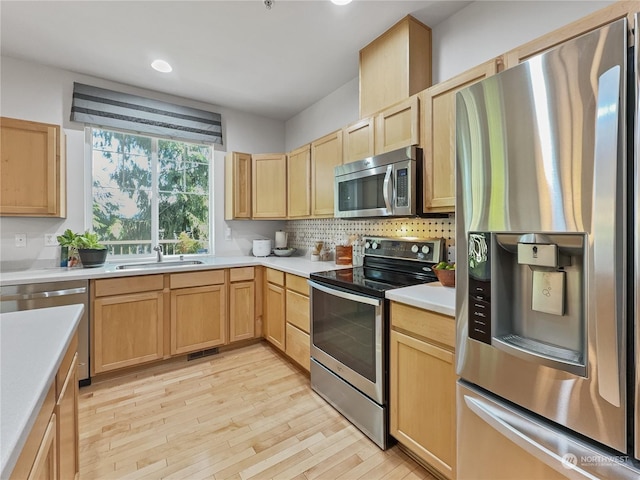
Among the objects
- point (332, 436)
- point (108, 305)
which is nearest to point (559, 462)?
point (332, 436)

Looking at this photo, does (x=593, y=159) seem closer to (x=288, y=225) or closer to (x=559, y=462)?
(x=559, y=462)

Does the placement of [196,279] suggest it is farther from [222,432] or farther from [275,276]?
[222,432]

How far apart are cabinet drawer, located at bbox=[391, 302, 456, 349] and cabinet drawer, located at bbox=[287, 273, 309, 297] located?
38.3 inches

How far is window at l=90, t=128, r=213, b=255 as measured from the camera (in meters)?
2.97

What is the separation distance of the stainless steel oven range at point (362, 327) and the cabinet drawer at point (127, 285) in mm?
1419

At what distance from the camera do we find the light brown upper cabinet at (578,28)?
106cm

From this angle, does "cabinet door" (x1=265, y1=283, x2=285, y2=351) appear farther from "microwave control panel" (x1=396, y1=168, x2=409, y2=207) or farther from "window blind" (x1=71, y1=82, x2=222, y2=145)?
"window blind" (x1=71, y1=82, x2=222, y2=145)

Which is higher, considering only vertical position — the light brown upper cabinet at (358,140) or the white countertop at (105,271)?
the light brown upper cabinet at (358,140)

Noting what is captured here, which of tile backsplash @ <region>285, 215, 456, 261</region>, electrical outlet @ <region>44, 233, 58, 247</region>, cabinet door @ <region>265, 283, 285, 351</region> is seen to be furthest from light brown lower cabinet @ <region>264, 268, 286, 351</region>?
electrical outlet @ <region>44, 233, 58, 247</region>

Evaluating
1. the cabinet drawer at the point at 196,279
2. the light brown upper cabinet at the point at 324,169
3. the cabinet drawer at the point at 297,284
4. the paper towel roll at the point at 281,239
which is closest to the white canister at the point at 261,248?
the paper towel roll at the point at 281,239

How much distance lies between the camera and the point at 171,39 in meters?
2.28

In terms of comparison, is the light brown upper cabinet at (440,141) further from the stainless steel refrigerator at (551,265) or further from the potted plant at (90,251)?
the potted plant at (90,251)

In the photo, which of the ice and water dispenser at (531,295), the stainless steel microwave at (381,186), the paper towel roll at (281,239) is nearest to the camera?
the ice and water dispenser at (531,295)

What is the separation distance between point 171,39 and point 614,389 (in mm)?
3099
